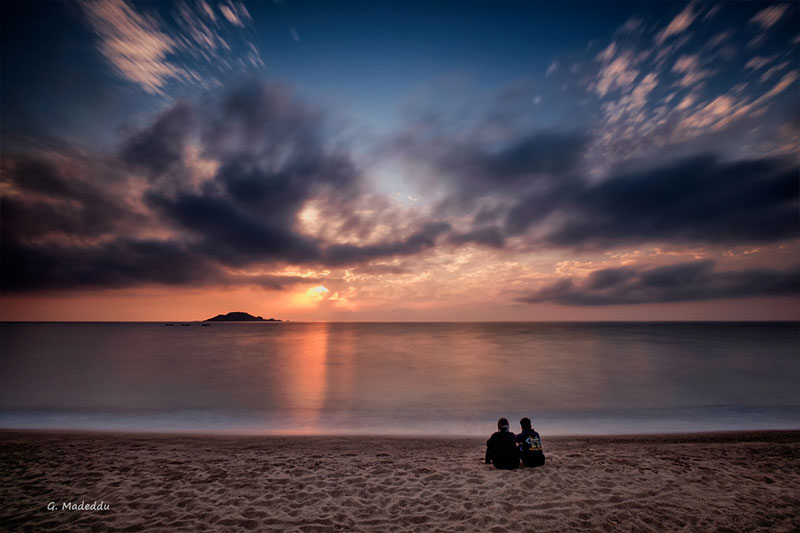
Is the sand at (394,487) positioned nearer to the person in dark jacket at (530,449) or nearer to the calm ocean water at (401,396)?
the person in dark jacket at (530,449)

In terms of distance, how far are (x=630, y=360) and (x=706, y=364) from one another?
672 cm

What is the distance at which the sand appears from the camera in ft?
20.2

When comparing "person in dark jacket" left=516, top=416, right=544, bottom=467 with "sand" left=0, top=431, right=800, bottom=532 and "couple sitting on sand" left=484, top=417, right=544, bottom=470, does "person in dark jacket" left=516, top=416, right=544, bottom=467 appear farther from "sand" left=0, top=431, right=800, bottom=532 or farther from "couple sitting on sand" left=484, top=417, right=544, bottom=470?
"sand" left=0, top=431, right=800, bottom=532

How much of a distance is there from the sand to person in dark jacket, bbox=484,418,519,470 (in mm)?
221

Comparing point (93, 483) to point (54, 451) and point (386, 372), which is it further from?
point (386, 372)

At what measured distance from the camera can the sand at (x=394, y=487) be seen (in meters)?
6.15

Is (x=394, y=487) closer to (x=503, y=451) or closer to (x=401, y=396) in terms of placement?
(x=503, y=451)

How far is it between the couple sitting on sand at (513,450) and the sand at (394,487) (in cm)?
24

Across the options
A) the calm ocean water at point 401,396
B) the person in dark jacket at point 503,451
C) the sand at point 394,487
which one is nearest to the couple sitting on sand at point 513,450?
the person in dark jacket at point 503,451

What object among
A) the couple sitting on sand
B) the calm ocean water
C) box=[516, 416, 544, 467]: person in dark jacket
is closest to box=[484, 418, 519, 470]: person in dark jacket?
the couple sitting on sand

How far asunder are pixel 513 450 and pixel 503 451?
239 mm

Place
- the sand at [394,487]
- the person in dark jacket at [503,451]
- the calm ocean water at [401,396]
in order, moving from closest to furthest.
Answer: the sand at [394,487] < the person in dark jacket at [503,451] < the calm ocean water at [401,396]

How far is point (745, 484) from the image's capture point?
764 cm

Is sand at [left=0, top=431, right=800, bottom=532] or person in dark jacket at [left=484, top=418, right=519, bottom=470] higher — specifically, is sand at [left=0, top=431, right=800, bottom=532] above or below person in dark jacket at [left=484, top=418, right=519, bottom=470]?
below
